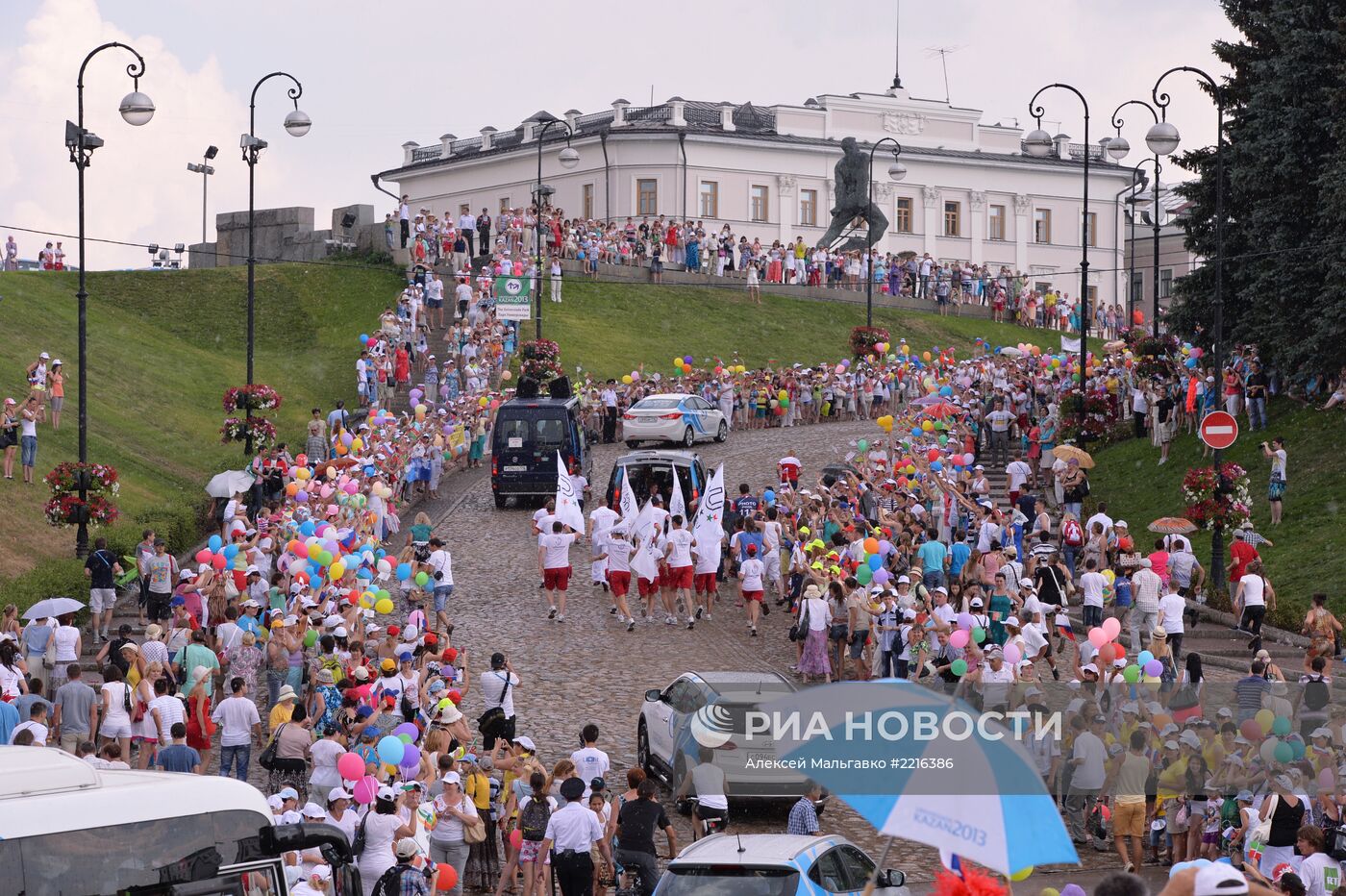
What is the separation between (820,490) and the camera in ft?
95.9

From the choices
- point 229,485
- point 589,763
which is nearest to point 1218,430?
point 589,763

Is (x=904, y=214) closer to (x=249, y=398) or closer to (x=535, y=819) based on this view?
(x=249, y=398)

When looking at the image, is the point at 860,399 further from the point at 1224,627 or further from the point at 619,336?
the point at 1224,627

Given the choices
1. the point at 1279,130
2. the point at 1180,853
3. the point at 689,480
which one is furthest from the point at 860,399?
the point at 1180,853

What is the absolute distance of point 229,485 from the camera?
29.1 m

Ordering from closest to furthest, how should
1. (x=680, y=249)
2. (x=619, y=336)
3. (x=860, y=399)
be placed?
1. (x=860, y=399)
2. (x=619, y=336)
3. (x=680, y=249)

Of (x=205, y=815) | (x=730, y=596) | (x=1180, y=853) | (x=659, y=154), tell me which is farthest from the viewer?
(x=659, y=154)

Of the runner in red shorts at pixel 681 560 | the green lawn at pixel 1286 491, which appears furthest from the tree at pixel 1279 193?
the runner in red shorts at pixel 681 560

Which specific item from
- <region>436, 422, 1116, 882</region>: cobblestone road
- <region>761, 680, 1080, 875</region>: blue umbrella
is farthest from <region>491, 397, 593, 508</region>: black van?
<region>761, 680, 1080, 875</region>: blue umbrella

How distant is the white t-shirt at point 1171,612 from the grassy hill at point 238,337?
1649 centimetres

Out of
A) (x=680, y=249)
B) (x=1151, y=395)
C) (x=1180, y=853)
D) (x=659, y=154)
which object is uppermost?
(x=659, y=154)

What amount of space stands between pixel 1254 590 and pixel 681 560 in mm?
7748

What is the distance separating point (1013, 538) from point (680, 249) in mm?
37454

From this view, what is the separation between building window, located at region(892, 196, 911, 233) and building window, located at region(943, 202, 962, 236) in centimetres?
191
